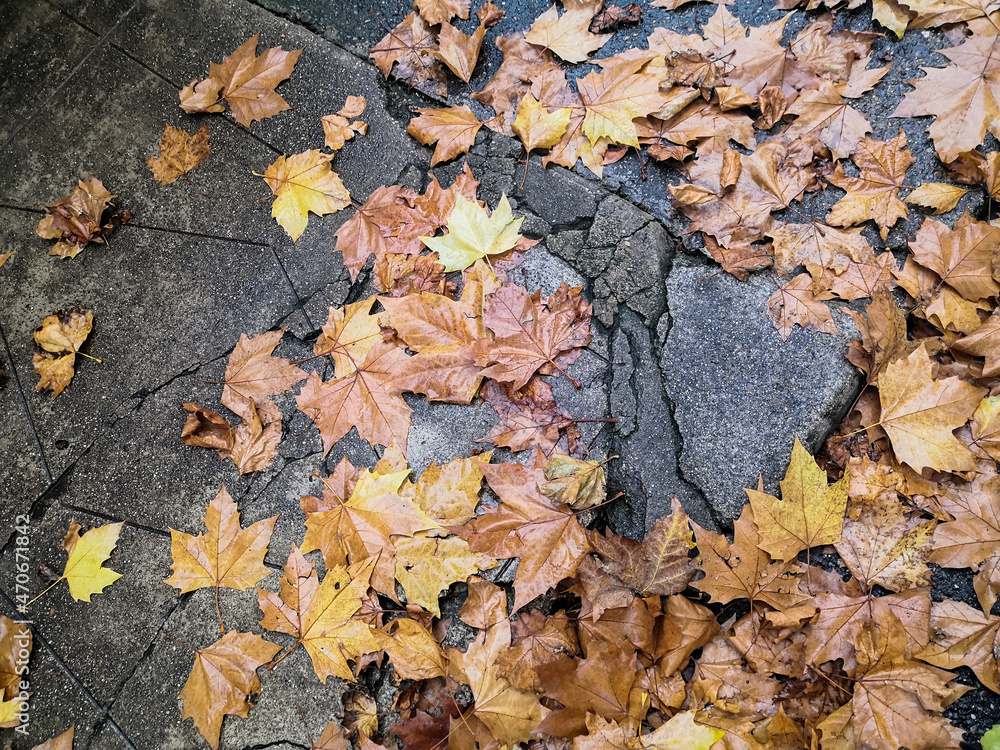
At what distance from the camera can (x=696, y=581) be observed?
1.63 metres

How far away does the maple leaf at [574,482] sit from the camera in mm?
1687

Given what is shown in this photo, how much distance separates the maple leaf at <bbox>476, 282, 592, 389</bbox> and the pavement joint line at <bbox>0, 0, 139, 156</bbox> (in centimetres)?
194

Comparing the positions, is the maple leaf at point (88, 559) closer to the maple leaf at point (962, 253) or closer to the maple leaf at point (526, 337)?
the maple leaf at point (526, 337)

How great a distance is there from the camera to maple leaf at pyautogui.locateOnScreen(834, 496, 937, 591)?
1625 millimetres

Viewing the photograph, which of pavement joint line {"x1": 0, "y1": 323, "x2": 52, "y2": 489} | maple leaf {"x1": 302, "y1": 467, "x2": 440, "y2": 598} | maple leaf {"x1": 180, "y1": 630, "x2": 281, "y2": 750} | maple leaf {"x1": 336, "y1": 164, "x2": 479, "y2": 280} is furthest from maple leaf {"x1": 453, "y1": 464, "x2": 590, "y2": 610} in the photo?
pavement joint line {"x1": 0, "y1": 323, "x2": 52, "y2": 489}

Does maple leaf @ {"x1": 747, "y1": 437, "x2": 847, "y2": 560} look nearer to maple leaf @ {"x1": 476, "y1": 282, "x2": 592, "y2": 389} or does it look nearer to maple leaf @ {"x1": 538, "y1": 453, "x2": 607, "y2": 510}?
maple leaf @ {"x1": 538, "y1": 453, "x2": 607, "y2": 510}

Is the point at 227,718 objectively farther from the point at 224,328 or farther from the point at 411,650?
the point at 224,328

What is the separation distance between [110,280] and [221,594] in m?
1.18

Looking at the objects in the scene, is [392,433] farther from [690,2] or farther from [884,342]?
[690,2]

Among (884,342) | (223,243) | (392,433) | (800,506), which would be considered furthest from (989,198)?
(223,243)

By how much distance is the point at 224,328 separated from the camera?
2057 mm

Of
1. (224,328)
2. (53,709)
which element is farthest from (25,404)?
(53,709)

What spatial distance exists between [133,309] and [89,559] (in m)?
0.83

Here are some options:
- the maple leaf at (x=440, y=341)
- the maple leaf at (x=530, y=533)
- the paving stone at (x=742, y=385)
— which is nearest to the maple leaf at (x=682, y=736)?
the maple leaf at (x=530, y=533)
